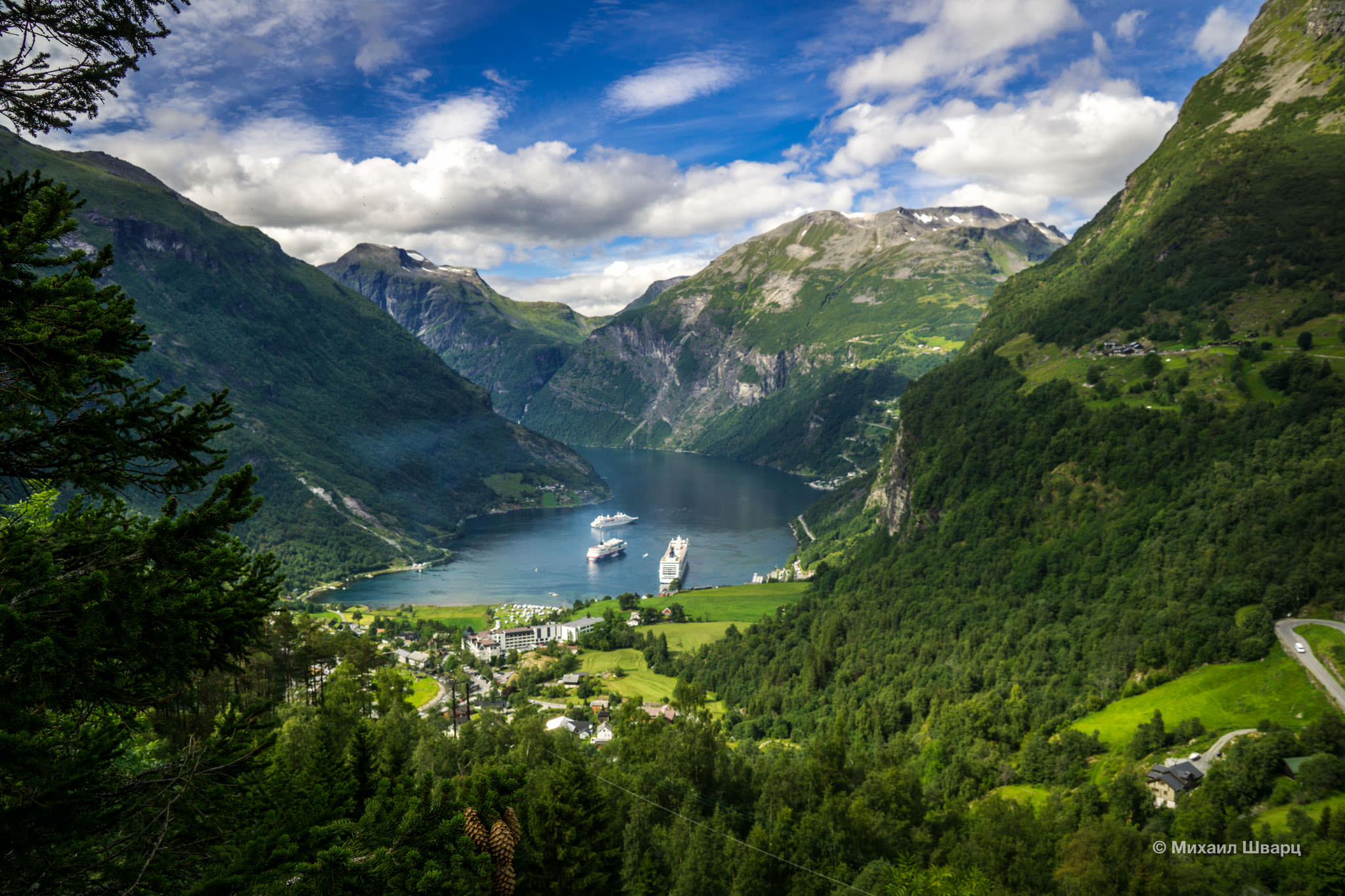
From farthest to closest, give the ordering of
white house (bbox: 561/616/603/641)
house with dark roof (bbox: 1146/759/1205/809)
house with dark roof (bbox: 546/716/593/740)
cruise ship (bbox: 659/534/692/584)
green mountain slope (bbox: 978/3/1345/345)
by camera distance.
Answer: cruise ship (bbox: 659/534/692/584) → white house (bbox: 561/616/603/641) → green mountain slope (bbox: 978/3/1345/345) → house with dark roof (bbox: 546/716/593/740) → house with dark roof (bbox: 1146/759/1205/809)

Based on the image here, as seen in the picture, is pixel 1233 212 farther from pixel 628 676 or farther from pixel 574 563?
pixel 574 563

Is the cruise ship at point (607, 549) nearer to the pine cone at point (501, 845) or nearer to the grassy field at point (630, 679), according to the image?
the grassy field at point (630, 679)

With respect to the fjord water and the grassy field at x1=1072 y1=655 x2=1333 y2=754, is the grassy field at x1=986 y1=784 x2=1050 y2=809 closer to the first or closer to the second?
the grassy field at x1=1072 y1=655 x2=1333 y2=754

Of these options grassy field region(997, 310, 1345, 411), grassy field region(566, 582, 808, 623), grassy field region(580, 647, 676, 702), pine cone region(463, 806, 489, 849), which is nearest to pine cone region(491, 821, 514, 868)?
pine cone region(463, 806, 489, 849)

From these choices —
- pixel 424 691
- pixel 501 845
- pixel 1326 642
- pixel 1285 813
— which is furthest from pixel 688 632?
pixel 501 845

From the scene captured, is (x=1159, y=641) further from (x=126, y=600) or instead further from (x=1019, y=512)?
(x=126, y=600)

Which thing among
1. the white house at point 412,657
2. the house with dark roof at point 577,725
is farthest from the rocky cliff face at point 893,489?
the white house at point 412,657
